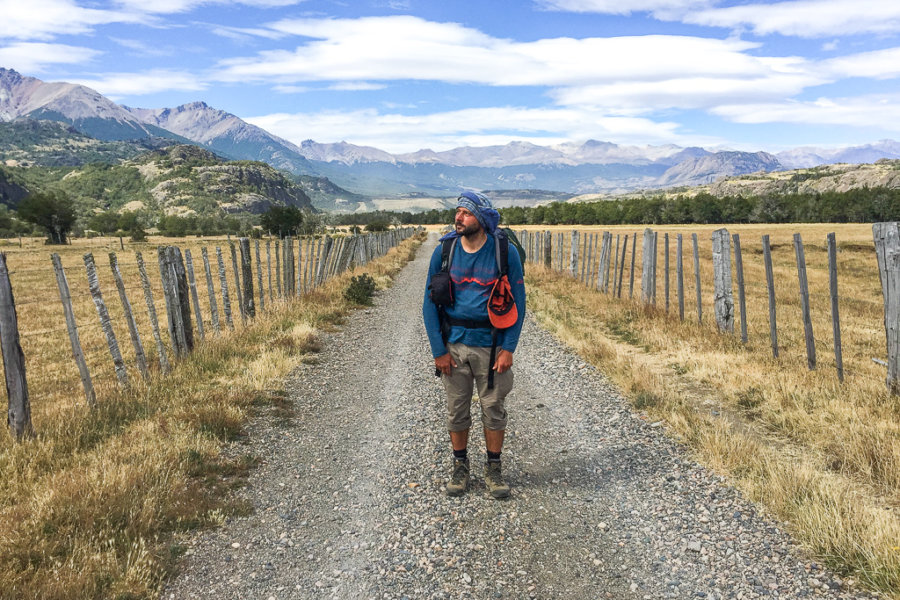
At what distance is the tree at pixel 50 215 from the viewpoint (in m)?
77.8

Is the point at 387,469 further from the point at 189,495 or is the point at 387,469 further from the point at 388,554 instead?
the point at 189,495

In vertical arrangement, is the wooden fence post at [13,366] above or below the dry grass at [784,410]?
above

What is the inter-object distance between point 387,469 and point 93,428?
303 cm

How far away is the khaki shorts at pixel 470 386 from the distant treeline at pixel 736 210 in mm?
104319

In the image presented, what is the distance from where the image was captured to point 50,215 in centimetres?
7781

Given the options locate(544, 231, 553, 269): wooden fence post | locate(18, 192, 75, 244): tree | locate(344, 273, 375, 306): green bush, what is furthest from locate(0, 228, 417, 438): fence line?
locate(18, 192, 75, 244): tree

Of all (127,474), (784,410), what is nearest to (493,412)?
(127,474)

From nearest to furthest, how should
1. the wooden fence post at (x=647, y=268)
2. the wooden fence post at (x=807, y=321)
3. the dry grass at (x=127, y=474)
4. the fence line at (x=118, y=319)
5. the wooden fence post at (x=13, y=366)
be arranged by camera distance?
the dry grass at (x=127, y=474), the wooden fence post at (x=13, y=366), the fence line at (x=118, y=319), the wooden fence post at (x=807, y=321), the wooden fence post at (x=647, y=268)

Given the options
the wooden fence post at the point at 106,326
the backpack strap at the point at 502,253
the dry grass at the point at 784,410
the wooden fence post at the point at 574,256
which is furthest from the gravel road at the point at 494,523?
the wooden fence post at the point at 574,256

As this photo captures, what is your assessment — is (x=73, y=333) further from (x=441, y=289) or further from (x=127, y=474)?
(x=441, y=289)

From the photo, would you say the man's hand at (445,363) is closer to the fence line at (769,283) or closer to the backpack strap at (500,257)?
the backpack strap at (500,257)

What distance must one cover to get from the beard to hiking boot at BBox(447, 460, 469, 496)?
6.50 ft

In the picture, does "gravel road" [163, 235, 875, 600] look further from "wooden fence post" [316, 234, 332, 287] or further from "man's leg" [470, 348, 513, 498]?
"wooden fence post" [316, 234, 332, 287]

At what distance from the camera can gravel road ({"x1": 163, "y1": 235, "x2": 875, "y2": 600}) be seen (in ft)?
11.4
